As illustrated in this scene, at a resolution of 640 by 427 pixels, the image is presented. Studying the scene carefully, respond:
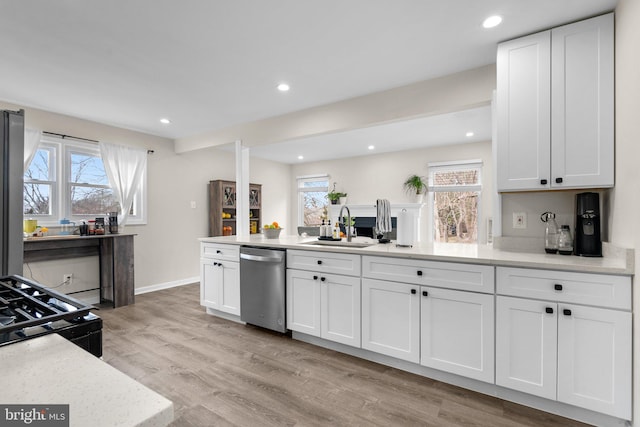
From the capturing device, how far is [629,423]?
1.70 m

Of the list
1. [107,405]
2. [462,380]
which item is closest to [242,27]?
[107,405]

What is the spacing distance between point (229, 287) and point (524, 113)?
3.16 meters

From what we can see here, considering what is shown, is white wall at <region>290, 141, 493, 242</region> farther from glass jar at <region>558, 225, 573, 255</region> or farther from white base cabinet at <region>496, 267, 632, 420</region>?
white base cabinet at <region>496, 267, 632, 420</region>

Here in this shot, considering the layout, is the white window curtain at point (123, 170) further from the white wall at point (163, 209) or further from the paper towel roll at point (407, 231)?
the paper towel roll at point (407, 231)

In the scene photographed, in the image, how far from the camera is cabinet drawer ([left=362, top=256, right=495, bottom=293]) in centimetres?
204

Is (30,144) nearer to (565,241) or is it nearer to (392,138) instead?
(392,138)

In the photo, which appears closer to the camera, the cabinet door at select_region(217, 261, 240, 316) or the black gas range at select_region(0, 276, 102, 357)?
the black gas range at select_region(0, 276, 102, 357)

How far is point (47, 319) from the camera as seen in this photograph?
0.76 meters

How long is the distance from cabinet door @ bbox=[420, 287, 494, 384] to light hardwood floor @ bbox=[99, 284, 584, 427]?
0.17 meters

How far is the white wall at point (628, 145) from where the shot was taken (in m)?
1.61

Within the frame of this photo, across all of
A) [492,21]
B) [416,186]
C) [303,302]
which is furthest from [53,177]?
[416,186]

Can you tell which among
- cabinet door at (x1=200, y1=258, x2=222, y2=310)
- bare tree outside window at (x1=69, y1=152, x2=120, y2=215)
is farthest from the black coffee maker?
bare tree outside window at (x1=69, y1=152, x2=120, y2=215)

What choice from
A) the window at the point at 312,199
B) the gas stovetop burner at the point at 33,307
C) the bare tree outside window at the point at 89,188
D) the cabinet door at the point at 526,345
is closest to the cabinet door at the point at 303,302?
the cabinet door at the point at 526,345

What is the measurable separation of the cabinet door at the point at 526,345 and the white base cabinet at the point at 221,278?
2473 mm
